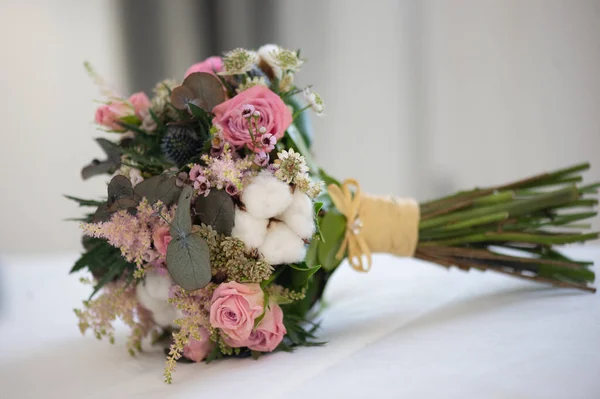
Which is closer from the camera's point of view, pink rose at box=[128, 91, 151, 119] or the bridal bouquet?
the bridal bouquet

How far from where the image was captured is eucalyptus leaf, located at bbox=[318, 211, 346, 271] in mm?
1040

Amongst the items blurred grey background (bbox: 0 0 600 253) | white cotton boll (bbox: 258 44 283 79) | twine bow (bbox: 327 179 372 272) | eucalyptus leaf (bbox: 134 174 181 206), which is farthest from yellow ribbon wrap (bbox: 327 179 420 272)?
blurred grey background (bbox: 0 0 600 253)

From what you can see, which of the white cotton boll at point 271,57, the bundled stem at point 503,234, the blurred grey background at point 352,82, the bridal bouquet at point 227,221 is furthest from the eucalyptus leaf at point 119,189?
the blurred grey background at point 352,82

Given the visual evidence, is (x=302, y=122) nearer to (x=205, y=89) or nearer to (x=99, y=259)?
(x=205, y=89)

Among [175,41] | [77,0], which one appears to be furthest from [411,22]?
[77,0]

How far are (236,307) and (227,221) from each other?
4.6 inches

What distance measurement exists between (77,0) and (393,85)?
1406 mm

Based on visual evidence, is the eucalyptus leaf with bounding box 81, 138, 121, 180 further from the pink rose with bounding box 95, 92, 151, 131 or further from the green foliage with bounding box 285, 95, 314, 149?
the green foliage with bounding box 285, 95, 314, 149

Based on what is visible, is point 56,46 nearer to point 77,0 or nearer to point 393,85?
point 77,0

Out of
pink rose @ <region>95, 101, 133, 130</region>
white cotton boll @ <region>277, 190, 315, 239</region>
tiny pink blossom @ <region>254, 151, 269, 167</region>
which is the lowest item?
white cotton boll @ <region>277, 190, 315, 239</region>

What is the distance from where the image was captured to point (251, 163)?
825 mm

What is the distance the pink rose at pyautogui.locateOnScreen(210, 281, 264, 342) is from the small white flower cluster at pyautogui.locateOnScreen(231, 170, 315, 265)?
55mm

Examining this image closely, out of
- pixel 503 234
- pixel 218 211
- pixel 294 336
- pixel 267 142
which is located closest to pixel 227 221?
pixel 218 211

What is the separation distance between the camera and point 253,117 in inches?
33.1
